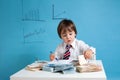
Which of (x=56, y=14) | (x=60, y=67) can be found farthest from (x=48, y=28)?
(x=60, y=67)

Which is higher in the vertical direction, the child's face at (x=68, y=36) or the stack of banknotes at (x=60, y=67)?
the child's face at (x=68, y=36)

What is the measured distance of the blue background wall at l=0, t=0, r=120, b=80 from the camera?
2.41m

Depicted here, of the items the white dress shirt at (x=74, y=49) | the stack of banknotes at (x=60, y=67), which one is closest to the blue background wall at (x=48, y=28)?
the white dress shirt at (x=74, y=49)

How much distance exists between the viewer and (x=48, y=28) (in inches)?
98.0

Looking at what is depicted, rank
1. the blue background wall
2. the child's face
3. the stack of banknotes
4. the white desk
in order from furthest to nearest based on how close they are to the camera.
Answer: the blue background wall, the child's face, the stack of banknotes, the white desk

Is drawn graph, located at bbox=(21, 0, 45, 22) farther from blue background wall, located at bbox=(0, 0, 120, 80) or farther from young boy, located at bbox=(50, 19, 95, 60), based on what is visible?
young boy, located at bbox=(50, 19, 95, 60)

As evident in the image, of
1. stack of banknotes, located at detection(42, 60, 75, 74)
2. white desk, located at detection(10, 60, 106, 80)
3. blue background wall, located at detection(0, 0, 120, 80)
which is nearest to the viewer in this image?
white desk, located at detection(10, 60, 106, 80)

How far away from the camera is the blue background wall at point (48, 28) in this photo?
7.91ft

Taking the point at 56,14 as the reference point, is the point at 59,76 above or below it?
below

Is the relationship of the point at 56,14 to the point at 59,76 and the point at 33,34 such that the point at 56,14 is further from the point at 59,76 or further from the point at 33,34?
the point at 59,76

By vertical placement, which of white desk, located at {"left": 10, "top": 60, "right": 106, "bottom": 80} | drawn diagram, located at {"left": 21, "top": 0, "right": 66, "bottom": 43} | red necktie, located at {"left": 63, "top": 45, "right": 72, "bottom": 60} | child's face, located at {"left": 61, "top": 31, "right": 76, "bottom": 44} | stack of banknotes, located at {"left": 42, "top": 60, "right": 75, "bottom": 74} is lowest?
white desk, located at {"left": 10, "top": 60, "right": 106, "bottom": 80}

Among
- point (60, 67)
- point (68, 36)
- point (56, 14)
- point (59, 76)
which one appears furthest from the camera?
point (56, 14)

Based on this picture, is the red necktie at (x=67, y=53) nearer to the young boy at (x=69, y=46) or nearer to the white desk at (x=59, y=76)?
the young boy at (x=69, y=46)

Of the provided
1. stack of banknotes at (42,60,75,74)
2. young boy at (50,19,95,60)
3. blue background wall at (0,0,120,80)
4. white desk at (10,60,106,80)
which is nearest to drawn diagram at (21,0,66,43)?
blue background wall at (0,0,120,80)
